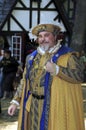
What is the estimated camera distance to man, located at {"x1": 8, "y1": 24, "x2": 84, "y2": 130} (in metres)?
4.75

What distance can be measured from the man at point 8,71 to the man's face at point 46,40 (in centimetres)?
770

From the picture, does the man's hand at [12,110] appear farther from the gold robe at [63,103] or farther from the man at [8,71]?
the man at [8,71]

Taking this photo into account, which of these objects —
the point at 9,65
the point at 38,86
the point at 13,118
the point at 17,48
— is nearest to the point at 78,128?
the point at 38,86

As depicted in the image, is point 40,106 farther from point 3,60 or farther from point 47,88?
point 3,60

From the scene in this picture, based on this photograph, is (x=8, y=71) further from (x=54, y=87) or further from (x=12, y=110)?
(x=54, y=87)

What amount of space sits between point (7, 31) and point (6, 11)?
91 centimetres

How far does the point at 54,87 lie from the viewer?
15.8 feet

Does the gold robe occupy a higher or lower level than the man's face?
lower

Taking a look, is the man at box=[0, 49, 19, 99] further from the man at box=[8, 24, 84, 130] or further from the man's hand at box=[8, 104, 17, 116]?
the man at box=[8, 24, 84, 130]

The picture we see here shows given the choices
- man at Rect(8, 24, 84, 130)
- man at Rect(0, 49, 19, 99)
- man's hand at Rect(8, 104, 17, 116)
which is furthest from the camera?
man at Rect(0, 49, 19, 99)

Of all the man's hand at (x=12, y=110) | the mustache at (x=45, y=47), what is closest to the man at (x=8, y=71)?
the man's hand at (x=12, y=110)

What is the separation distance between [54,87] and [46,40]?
51 centimetres

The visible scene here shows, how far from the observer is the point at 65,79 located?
4.73 meters

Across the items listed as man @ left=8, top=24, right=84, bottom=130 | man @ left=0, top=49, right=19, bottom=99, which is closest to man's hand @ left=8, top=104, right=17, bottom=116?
man @ left=8, top=24, right=84, bottom=130
